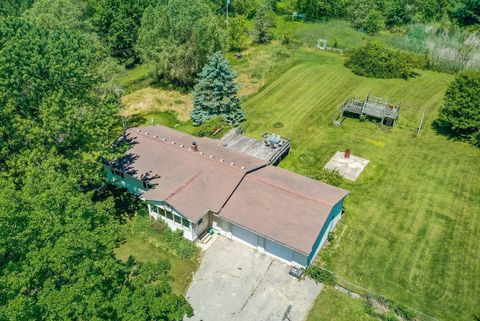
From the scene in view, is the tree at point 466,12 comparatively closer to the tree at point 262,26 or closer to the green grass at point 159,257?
the tree at point 262,26

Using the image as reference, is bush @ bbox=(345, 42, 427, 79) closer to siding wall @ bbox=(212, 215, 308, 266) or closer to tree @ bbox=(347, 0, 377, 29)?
tree @ bbox=(347, 0, 377, 29)

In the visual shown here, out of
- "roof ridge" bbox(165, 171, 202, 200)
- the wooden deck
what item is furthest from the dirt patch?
"roof ridge" bbox(165, 171, 202, 200)

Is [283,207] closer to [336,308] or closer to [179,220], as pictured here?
[336,308]

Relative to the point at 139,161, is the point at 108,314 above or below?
above

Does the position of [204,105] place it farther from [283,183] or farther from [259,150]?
[283,183]

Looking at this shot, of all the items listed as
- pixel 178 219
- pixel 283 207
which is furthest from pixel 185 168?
pixel 283 207

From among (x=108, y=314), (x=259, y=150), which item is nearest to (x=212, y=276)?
(x=108, y=314)
